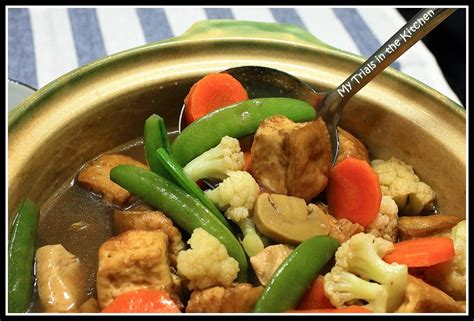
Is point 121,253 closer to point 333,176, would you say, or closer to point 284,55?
point 333,176

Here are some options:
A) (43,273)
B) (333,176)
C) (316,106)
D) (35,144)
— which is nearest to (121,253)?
(43,273)

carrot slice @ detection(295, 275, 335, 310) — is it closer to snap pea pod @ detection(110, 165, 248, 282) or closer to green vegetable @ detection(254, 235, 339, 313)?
green vegetable @ detection(254, 235, 339, 313)

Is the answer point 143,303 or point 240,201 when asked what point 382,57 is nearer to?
point 240,201

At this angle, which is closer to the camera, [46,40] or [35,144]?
[35,144]

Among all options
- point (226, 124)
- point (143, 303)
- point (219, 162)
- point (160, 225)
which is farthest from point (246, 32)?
point (143, 303)

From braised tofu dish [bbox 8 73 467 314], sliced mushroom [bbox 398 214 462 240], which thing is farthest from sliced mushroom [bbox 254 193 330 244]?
sliced mushroom [bbox 398 214 462 240]

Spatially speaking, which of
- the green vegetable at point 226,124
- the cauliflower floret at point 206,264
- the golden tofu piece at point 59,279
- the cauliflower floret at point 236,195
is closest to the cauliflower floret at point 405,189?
the green vegetable at point 226,124
